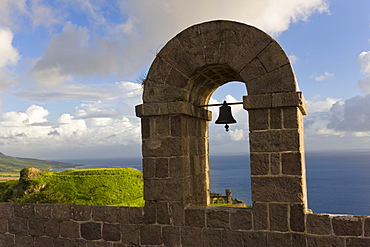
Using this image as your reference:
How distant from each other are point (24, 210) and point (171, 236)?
2.94 meters

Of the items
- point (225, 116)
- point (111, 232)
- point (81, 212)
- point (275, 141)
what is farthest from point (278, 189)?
point (81, 212)

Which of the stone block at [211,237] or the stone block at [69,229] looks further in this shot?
the stone block at [69,229]

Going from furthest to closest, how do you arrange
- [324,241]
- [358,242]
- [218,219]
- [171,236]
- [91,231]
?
[91,231]
[171,236]
[218,219]
[324,241]
[358,242]

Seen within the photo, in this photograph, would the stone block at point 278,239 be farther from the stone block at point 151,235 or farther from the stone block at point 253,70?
the stone block at point 253,70

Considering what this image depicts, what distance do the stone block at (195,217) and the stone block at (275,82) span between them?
72.9 inches

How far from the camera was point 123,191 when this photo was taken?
12.3 meters

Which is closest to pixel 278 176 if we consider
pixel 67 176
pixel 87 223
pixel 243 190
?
pixel 87 223

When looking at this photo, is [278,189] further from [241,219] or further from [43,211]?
[43,211]

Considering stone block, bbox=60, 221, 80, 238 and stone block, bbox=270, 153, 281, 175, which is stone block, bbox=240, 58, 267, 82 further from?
stone block, bbox=60, 221, 80, 238

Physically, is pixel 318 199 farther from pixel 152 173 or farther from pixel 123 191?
pixel 152 173

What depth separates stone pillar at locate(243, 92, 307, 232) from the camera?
437 cm

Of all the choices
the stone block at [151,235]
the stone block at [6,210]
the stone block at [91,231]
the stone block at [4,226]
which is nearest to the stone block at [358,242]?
the stone block at [151,235]

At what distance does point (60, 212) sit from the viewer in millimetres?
5734

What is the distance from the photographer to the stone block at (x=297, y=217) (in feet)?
14.2
